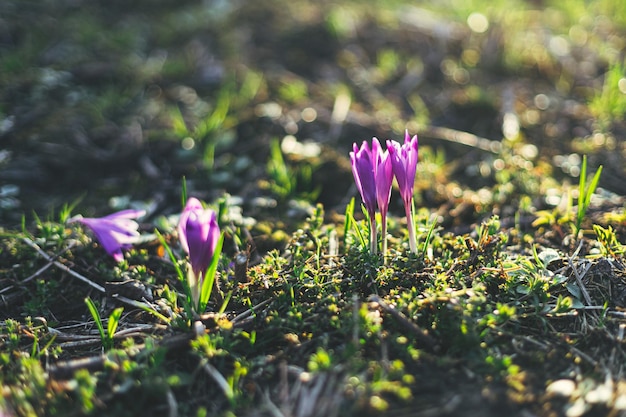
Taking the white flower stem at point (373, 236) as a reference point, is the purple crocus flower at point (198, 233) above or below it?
above

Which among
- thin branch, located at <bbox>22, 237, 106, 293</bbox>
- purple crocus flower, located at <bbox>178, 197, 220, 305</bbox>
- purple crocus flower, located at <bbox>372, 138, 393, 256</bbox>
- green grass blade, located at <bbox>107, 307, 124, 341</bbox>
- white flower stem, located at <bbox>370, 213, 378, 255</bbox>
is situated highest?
purple crocus flower, located at <bbox>372, 138, 393, 256</bbox>

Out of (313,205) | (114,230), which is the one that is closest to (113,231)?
(114,230)

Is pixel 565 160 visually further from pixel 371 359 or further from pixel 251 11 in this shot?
pixel 251 11

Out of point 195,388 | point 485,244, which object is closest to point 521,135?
point 485,244

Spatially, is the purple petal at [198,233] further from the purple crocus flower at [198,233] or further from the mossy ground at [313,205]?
the mossy ground at [313,205]

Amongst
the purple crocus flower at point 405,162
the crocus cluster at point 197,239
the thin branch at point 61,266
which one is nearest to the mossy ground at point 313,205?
the thin branch at point 61,266

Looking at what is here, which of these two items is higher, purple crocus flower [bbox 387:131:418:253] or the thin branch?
purple crocus flower [bbox 387:131:418:253]

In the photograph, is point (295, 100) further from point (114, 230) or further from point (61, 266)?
point (61, 266)

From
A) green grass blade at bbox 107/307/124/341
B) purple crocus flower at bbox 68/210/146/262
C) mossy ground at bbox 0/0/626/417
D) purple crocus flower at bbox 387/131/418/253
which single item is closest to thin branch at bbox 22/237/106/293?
mossy ground at bbox 0/0/626/417

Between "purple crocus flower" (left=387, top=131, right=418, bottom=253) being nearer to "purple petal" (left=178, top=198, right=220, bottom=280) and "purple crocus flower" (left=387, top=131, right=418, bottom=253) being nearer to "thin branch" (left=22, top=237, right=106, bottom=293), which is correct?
"purple petal" (left=178, top=198, right=220, bottom=280)
